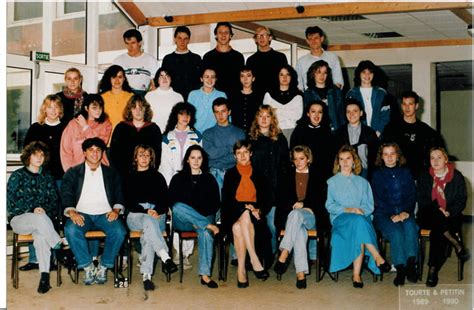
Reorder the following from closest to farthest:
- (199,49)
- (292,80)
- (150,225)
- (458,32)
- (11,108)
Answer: (150,225), (292,80), (11,108), (199,49), (458,32)

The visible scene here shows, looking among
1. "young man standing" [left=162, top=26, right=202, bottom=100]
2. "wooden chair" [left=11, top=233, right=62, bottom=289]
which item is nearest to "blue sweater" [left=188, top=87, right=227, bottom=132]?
"young man standing" [left=162, top=26, right=202, bottom=100]

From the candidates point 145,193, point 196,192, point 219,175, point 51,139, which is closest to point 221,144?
point 219,175

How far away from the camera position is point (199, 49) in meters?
7.42

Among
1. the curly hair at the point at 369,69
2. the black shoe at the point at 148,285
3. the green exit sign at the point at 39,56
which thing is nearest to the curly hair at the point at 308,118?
the curly hair at the point at 369,69

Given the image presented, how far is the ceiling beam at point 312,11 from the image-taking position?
5.77 meters

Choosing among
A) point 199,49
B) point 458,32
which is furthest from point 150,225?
point 458,32

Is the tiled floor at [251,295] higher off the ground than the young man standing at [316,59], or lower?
lower

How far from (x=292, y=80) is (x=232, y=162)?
0.91 m

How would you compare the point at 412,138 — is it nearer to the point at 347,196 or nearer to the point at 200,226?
the point at 347,196

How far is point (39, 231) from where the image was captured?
417 centimetres

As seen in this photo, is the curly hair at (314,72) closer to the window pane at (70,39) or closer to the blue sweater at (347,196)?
the blue sweater at (347,196)

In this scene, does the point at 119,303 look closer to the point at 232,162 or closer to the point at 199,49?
the point at 232,162

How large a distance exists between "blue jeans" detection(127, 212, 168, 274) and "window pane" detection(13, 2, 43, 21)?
2689 millimetres

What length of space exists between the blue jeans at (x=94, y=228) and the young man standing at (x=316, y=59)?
225cm
